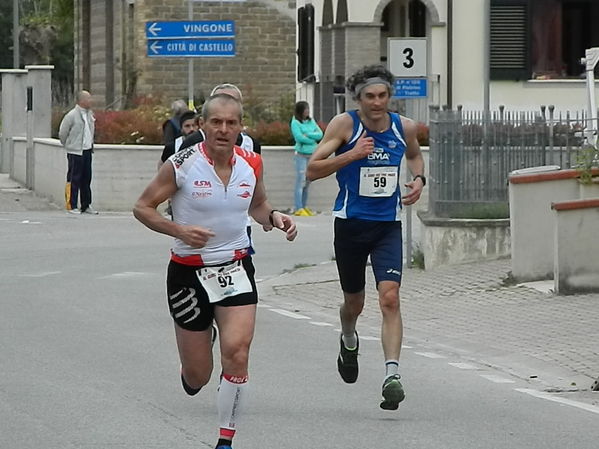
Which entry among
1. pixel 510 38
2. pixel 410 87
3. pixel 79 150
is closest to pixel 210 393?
pixel 410 87

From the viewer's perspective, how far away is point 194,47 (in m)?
26.6

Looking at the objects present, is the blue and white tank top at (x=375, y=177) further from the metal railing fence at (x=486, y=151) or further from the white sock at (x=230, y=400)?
the metal railing fence at (x=486, y=151)

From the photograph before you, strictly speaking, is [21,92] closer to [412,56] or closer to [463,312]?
[412,56]

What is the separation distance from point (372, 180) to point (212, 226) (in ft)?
6.79

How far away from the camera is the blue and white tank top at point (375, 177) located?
32.8 ft

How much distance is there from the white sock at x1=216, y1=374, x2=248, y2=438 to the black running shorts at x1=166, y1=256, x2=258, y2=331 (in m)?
0.38

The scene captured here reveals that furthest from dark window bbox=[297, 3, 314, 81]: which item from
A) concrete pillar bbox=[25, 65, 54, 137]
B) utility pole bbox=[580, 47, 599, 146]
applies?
utility pole bbox=[580, 47, 599, 146]

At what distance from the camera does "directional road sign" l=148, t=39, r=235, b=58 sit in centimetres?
2642

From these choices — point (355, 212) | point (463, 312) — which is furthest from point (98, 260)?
point (355, 212)

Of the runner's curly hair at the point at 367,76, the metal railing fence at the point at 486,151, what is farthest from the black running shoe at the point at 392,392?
the metal railing fence at the point at 486,151

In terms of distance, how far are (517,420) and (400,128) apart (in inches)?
76.6

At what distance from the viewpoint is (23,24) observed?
77.7 metres

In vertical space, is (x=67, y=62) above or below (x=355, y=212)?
above

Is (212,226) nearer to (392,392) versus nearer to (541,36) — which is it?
(392,392)
